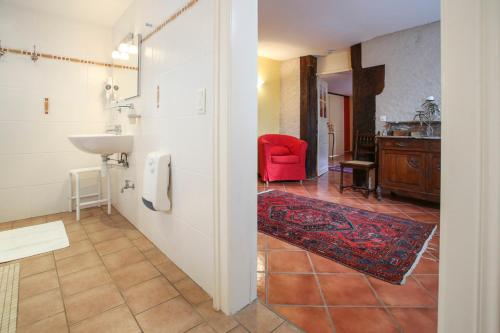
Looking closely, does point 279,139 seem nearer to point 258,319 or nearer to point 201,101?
point 201,101

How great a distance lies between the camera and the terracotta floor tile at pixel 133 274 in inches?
64.7

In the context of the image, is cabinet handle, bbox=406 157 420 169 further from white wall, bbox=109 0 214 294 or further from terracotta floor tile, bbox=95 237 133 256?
terracotta floor tile, bbox=95 237 133 256

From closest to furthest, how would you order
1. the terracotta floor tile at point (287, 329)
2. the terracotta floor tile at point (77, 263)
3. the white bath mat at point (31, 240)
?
the terracotta floor tile at point (287, 329)
the terracotta floor tile at point (77, 263)
the white bath mat at point (31, 240)

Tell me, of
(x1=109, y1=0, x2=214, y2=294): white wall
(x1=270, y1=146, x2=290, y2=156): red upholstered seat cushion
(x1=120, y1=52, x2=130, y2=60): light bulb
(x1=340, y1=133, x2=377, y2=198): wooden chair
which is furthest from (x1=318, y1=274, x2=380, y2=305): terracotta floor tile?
(x1=270, y1=146, x2=290, y2=156): red upholstered seat cushion

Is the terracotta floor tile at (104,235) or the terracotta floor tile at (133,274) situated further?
the terracotta floor tile at (104,235)

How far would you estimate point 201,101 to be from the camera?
56.7 inches

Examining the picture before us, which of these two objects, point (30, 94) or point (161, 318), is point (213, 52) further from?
point (30, 94)

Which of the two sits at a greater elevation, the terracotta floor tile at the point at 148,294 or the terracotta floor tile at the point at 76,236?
the terracotta floor tile at the point at 76,236

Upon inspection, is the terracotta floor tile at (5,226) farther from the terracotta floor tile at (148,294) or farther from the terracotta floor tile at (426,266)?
the terracotta floor tile at (426,266)

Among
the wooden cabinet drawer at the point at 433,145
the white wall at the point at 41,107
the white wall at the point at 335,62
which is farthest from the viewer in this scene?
the white wall at the point at 335,62

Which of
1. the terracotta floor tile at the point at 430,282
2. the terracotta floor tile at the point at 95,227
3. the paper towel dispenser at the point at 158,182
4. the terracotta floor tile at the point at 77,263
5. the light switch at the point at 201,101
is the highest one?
the light switch at the point at 201,101

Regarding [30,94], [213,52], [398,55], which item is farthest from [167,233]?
[398,55]

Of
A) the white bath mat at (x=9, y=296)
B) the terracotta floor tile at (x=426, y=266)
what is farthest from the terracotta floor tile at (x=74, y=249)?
the terracotta floor tile at (x=426, y=266)

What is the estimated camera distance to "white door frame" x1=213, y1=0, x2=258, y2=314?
1.26 m
